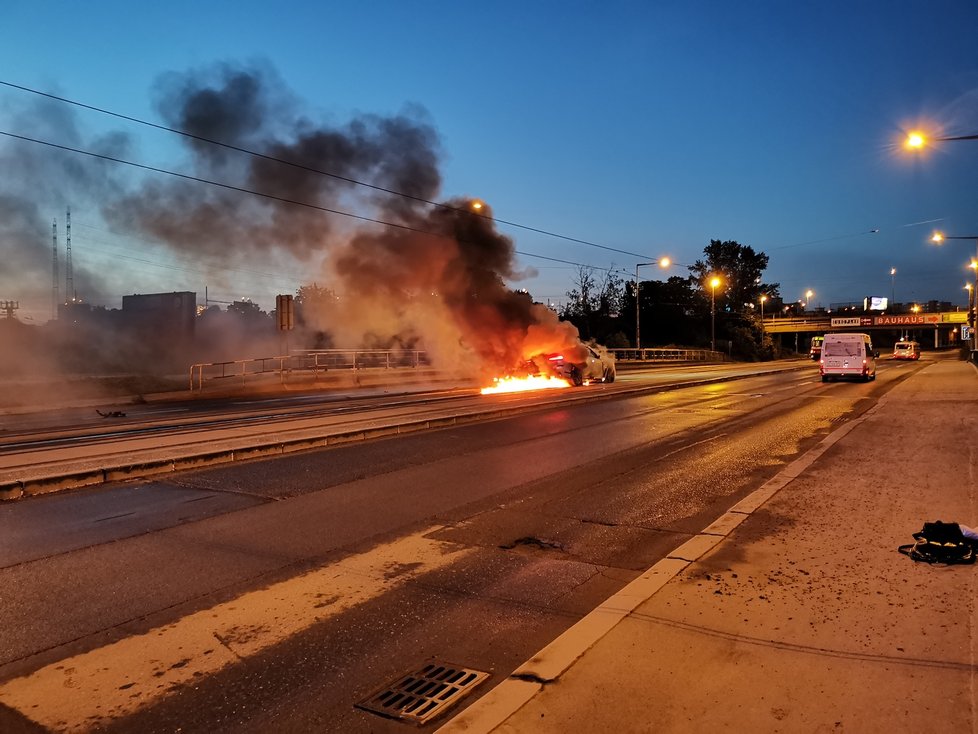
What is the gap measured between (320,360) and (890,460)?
2485 cm

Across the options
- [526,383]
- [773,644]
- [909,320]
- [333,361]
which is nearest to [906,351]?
[909,320]

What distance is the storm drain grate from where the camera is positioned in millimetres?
3023

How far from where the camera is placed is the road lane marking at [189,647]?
3.11 meters

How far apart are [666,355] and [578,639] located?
51.9 meters

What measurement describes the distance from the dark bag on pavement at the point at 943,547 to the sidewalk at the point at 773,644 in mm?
129

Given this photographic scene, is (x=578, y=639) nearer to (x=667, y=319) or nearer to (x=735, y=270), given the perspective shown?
(x=667, y=319)

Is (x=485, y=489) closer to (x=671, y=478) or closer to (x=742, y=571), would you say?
(x=671, y=478)

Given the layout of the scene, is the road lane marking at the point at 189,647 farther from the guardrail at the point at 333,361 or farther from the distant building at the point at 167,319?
the distant building at the point at 167,319

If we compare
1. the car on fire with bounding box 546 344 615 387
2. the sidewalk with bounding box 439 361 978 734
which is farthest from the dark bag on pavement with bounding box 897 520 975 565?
the car on fire with bounding box 546 344 615 387

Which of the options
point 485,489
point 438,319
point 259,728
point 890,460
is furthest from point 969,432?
point 438,319

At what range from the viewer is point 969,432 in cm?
1139

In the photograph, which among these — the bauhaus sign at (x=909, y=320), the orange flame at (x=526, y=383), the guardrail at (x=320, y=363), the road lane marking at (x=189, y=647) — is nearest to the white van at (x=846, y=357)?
the orange flame at (x=526, y=383)

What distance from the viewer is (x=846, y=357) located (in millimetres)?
25375

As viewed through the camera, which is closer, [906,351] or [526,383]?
[526,383]
